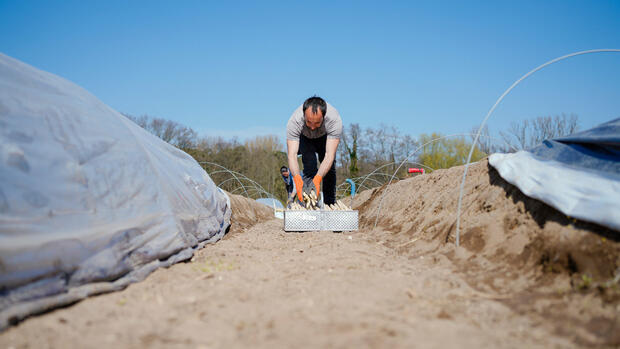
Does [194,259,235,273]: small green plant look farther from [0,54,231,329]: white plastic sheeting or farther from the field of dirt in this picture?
[0,54,231,329]: white plastic sheeting

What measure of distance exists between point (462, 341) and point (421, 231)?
261 cm

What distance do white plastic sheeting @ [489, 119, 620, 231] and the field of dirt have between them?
112mm

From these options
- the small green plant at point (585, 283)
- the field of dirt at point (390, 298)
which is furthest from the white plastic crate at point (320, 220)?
the small green plant at point (585, 283)

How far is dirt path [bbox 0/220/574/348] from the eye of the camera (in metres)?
1.47

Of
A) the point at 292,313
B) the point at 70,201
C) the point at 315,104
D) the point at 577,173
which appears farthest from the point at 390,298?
the point at 315,104

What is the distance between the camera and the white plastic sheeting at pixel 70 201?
5.66 ft

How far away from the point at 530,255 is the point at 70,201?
2.71 m

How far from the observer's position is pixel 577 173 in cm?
242

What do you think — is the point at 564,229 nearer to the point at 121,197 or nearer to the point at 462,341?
the point at 462,341

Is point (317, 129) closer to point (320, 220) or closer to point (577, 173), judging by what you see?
point (320, 220)

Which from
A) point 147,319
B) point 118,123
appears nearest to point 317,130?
point 118,123

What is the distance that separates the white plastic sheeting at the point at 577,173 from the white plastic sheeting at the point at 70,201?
2633mm

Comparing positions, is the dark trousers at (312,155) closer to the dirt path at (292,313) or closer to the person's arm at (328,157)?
the person's arm at (328,157)

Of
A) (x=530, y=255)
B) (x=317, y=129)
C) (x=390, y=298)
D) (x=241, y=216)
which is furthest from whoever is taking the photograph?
Result: (x=241, y=216)
